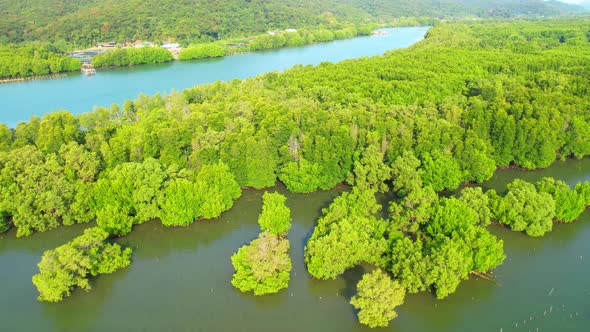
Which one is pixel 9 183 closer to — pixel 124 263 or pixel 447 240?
pixel 124 263

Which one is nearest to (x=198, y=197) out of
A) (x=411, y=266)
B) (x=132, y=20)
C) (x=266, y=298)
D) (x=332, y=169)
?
(x=266, y=298)

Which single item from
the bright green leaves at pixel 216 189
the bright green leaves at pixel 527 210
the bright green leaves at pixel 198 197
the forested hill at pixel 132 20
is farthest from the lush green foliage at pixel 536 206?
the forested hill at pixel 132 20

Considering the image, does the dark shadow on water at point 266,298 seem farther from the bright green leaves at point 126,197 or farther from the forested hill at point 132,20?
the forested hill at point 132,20

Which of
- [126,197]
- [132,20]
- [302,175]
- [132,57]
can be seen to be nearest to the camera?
[126,197]

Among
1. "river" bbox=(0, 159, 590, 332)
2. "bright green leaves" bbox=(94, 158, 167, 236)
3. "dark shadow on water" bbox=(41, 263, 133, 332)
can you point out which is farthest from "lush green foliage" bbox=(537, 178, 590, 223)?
"dark shadow on water" bbox=(41, 263, 133, 332)

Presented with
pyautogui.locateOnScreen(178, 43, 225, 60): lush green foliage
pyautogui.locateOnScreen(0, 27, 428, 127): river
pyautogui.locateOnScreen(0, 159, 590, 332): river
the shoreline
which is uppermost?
pyautogui.locateOnScreen(178, 43, 225, 60): lush green foliage

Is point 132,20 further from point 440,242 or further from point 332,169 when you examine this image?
point 440,242

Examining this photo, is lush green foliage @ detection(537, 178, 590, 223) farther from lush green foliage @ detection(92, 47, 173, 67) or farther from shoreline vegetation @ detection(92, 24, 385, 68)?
lush green foliage @ detection(92, 47, 173, 67)
